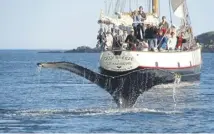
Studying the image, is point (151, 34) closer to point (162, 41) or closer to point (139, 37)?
point (139, 37)

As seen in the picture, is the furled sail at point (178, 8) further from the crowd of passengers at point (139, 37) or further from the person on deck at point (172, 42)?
the crowd of passengers at point (139, 37)

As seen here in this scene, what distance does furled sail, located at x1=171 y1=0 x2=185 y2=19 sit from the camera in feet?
215

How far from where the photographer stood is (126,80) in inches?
1145

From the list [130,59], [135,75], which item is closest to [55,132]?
[135,75]

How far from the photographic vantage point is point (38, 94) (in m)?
48.5

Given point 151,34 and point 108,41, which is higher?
point 151,34

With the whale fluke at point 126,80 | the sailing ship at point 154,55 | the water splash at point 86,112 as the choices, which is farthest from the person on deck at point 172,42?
the whale fluke at point 126,80

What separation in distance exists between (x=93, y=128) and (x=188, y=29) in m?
39.5

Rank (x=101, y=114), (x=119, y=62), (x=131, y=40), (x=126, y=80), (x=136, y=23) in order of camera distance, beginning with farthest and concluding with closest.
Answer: (x=136, y=23), (x=119, y=62), (x=131, y=40), (x=101, y=114), (x=126, y=80)

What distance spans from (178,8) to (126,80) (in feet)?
124

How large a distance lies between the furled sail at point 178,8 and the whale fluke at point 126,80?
35991 millimetres

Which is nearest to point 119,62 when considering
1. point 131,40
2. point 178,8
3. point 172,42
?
point 131,40

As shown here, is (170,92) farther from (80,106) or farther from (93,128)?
(93,128)

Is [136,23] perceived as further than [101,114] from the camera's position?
Yes
